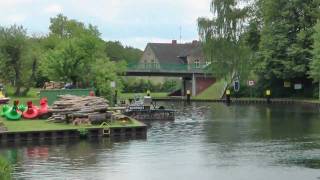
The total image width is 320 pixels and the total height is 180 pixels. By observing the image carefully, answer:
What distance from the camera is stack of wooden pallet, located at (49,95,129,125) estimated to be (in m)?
48.7

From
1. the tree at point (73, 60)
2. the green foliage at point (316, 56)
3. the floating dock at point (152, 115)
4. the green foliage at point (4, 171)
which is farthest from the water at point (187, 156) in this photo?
the green foliage at point (316, 56)

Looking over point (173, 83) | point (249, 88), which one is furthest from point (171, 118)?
point (173, 83)

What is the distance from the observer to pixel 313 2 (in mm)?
91125

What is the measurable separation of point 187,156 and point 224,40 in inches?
2463

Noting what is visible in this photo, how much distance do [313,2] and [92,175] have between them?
66038 millimetres

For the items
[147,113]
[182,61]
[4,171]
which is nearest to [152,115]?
[147,113]

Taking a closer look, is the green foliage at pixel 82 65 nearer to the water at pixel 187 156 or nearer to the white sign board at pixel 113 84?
the white sign board at pixel 113 84

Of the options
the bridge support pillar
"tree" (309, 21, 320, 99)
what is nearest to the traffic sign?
the bridge support pillar

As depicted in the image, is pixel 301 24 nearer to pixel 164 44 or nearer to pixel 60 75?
pixel 60 75

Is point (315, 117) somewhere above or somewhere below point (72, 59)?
below

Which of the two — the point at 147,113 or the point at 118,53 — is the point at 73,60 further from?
the point at 118,53

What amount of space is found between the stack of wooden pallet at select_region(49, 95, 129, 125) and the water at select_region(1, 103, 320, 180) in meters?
3.59

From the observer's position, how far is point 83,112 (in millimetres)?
49094

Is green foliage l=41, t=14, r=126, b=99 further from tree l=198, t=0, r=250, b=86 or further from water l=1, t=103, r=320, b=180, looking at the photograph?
tree l=198, t=0, r=250, b=86
